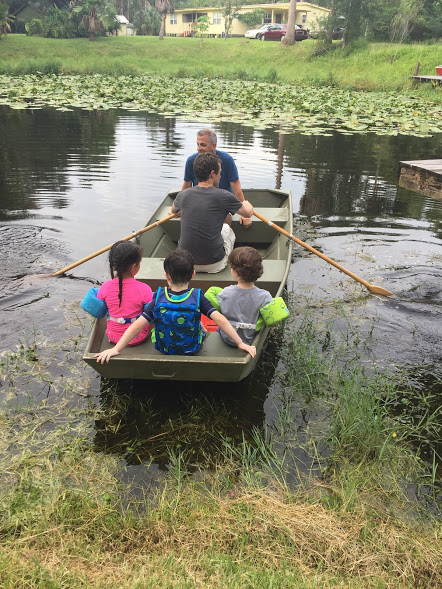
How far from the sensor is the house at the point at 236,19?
48.1 metres

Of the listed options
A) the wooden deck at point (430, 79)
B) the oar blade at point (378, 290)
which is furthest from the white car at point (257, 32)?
the oar blade at point (378, 290)

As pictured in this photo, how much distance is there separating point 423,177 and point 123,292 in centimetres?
332

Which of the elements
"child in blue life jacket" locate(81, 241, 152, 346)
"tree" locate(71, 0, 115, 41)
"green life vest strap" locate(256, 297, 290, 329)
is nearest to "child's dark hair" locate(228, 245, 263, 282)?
"green life vest strap" locate(256, 297, 290, 329)

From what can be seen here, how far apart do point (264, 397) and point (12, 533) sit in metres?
2.01

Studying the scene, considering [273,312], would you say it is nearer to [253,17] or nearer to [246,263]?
[246,263]

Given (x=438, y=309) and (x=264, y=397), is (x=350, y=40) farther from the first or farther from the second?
(x=264, y=397)

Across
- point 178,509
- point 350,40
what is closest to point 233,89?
point 350,40

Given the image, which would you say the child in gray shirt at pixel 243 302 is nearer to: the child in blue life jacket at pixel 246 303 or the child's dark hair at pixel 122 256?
the child in blue life jacket at pixel 246 303

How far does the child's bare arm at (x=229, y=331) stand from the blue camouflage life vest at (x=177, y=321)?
14 cm

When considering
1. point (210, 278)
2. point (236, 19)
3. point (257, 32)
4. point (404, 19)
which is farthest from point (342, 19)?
point (210, 278)

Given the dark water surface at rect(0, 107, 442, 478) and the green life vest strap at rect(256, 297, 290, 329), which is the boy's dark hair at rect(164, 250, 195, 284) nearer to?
the green life vest strap at rect(256, 297, 290, 329)

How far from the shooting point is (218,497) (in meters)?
2.86

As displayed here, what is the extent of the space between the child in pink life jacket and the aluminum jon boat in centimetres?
18

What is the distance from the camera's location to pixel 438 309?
5234 millimetres
